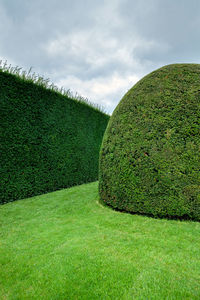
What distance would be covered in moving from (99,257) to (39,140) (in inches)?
208

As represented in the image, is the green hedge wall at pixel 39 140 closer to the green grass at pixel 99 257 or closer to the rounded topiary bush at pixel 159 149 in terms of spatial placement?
the green grass at pixel 99 257

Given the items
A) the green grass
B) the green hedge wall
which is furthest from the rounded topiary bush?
the green hedge wall

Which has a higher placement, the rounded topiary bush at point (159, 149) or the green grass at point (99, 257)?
the rounded topiary bush at point (159, 149)

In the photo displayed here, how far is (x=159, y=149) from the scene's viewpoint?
4395 mm

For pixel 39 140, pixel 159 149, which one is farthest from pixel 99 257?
pixel 39 140

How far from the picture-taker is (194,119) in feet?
14.4

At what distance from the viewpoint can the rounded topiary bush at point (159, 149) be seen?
420 cm

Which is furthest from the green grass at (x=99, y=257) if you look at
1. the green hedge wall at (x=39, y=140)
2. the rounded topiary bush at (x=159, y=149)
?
the green hedge wall at (x=39, y=140)

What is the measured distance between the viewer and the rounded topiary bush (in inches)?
165

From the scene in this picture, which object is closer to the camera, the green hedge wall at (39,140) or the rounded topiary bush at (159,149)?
the rounded topiary bush at (159,149)

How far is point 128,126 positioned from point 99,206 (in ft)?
7.65

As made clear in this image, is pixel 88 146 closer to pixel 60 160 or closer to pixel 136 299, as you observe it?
pixel 60 160

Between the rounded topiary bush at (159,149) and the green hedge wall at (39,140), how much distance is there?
9.90ft

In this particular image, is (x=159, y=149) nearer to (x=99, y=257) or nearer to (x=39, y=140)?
(x=99, y=257)
